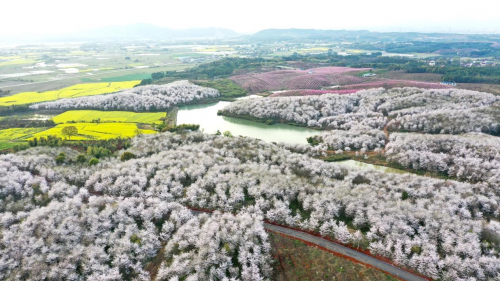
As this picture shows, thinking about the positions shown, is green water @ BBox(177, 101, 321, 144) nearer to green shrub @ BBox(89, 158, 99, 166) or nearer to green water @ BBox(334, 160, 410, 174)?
green water @ BBox(334, 160, 410, 174)

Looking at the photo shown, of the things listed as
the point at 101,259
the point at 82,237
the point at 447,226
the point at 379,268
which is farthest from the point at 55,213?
the point at 447,226

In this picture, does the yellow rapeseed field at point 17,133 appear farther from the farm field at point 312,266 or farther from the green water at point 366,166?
the green water at point 366,166

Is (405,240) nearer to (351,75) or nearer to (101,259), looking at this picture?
(101,259)

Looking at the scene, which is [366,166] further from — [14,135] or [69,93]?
[69,93]

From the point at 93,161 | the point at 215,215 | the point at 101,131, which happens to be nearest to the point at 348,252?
the point at 215,215

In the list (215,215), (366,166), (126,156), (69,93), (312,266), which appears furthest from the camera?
(69,93)

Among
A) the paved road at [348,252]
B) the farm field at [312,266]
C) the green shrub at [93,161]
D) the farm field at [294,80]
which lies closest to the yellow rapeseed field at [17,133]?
the green shrub at [93,161]
